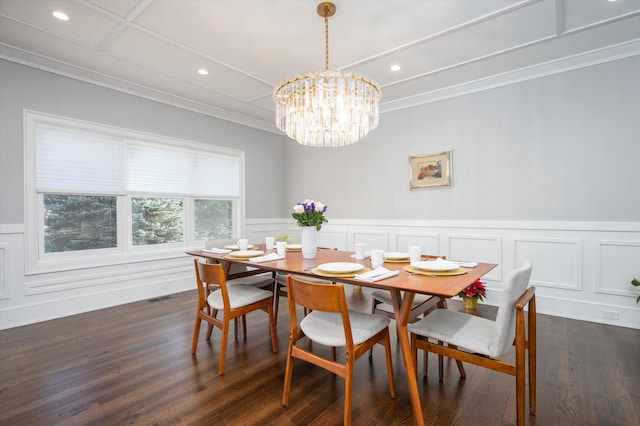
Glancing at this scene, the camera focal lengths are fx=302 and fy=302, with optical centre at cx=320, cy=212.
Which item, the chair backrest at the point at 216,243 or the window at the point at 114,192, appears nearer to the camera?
the chair backrest at the point at 216,243

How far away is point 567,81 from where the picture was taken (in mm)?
3166

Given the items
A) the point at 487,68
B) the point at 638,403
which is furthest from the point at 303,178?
the point at 638,403

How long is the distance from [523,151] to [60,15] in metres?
4.56

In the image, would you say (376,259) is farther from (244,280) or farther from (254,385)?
(244,280)

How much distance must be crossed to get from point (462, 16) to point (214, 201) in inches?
155

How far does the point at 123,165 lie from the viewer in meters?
3.74

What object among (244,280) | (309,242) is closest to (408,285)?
(309,242)

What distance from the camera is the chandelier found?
2.38m

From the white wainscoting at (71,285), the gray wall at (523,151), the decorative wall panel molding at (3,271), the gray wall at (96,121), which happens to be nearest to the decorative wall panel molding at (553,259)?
the gray wall at (523,151)

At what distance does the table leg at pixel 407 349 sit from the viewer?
1.55 m

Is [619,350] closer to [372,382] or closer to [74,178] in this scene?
Result: [372,382]

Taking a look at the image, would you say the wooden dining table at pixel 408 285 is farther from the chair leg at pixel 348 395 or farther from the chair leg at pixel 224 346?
the chair leg at pixel 224 346

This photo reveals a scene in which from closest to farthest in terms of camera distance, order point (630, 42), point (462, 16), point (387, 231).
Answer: point (462, 16) → point (630, 42) → point (387, 231)

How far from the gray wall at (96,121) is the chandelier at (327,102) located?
2.18 m
